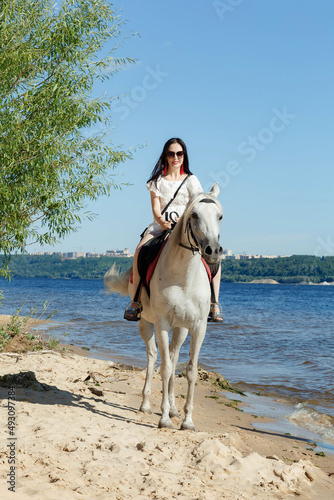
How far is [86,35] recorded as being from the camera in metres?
9.70

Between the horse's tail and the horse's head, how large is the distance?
279cm

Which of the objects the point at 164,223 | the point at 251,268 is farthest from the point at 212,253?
the point at 251,268

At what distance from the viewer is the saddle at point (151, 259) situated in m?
6.07

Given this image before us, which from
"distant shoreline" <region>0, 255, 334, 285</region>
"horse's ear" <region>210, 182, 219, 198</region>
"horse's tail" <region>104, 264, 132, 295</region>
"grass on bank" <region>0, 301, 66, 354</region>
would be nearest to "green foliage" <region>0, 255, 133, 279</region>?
"distant shoreline" <region>0, 255, 334, 285</region>

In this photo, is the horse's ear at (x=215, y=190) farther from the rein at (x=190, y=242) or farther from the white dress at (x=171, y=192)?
the white dress at (x=171, y=192)

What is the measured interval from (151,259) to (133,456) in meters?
2.48

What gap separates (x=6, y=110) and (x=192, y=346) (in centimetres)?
597

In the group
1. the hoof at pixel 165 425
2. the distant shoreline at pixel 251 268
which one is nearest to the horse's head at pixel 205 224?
the hoof at pixel 165 425

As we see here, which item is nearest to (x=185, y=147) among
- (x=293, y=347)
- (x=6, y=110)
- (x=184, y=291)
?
(x=184, y=291)

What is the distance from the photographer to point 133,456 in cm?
446

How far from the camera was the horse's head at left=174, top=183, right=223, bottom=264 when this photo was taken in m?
4.60

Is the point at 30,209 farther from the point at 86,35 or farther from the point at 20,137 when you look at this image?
the point at 86,35

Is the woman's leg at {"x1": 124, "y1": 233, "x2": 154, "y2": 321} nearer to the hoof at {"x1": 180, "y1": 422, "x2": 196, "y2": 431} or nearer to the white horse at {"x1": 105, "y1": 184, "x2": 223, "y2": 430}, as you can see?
the white horse at {"x1": 105, "y1": 184, "x2": 223, "y2": 430}

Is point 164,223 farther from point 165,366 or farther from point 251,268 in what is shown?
point 251,268
